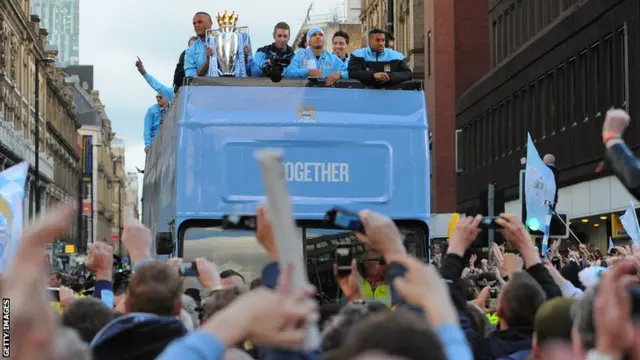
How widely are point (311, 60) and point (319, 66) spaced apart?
267 millimetres

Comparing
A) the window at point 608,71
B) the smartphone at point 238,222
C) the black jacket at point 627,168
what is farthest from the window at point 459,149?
the smartphone at point 238,222

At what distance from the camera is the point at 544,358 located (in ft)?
16.2

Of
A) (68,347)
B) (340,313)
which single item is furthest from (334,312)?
(68,347)

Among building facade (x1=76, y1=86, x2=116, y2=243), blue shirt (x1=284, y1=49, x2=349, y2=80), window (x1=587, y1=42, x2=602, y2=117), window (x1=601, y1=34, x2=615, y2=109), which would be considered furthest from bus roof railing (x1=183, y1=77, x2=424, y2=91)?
building facade (x1=76, y1=86, x2=116, y2=243)

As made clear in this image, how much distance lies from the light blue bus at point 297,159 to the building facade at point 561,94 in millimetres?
20534

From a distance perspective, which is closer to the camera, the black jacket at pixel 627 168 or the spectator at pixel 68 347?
the spectator at pixel 68 347

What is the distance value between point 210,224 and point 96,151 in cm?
13203

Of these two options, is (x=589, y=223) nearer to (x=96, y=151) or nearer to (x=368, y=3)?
(x=368, y=3)

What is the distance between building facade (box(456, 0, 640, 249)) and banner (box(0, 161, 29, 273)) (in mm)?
20770

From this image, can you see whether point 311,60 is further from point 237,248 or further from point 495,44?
point 495,44

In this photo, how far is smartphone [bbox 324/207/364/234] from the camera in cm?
430

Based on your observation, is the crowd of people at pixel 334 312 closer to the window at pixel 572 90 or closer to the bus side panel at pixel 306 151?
the bus side panel at pixel 306 151

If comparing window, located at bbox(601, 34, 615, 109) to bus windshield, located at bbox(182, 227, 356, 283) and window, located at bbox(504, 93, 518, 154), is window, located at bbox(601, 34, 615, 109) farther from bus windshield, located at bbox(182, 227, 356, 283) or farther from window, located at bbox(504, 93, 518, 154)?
bus windshield, located at bbox(182, 227, 356, 283)

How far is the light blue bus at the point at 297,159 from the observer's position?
1255 centimetres
